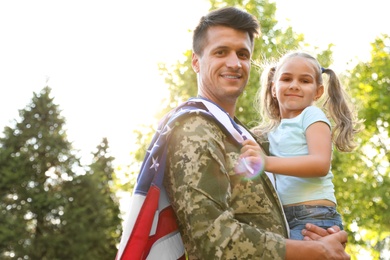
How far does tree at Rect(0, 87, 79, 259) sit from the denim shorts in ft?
95.9

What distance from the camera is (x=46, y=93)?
35.0 meters

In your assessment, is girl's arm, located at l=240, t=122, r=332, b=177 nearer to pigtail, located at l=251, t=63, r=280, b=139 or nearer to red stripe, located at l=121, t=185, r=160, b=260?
red stripe, located at l=121, t=185, r=160, b=260

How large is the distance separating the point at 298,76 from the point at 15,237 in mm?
29098

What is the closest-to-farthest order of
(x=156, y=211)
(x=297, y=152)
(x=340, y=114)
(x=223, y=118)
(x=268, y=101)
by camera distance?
(x=156, y=211), (x=223, y=118), (x=297, y=152), (x=340, y=114), (x=268, y=101)

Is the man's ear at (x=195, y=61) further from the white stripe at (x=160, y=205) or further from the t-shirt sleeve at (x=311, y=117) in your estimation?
the white stripe at (x=160, y=205)

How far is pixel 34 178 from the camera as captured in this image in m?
33.7

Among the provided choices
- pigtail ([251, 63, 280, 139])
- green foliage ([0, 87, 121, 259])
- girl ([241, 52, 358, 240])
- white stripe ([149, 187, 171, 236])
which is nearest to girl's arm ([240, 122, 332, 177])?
girl ([241, 52, 358, 240])

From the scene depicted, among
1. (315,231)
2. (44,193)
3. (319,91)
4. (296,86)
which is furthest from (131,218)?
(44,193)

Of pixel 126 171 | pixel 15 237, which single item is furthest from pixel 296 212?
pixel 15 237

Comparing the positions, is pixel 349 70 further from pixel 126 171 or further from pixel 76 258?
pixel 76 258

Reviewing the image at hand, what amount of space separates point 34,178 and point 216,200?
31.4 metres

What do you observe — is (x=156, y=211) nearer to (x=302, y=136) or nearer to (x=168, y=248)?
(x=168, y=248)

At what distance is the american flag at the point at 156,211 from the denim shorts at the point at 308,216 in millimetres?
650

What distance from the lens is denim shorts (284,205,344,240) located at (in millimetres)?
4098
